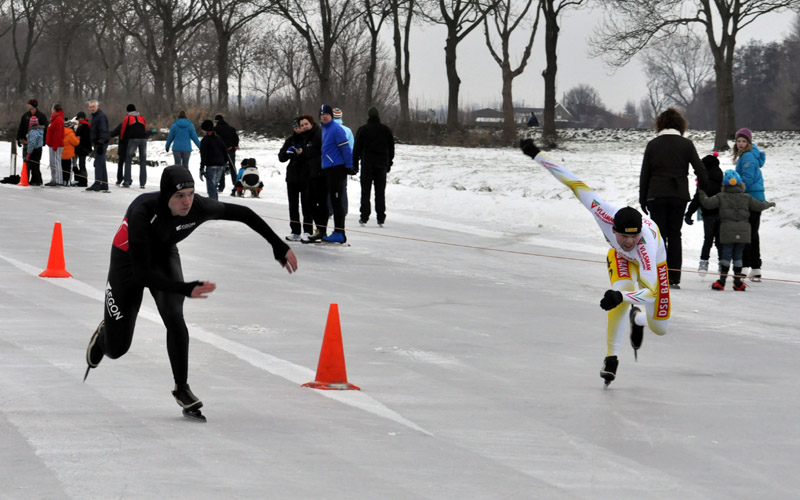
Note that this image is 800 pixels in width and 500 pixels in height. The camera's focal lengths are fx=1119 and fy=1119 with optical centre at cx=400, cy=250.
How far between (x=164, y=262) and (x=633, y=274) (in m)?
3.47

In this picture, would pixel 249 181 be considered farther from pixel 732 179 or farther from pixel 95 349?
pixel 95 349

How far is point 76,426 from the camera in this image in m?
5.96

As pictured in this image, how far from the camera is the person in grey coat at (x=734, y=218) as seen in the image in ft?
43.0

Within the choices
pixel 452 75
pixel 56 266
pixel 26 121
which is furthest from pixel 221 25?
pixel 56 266

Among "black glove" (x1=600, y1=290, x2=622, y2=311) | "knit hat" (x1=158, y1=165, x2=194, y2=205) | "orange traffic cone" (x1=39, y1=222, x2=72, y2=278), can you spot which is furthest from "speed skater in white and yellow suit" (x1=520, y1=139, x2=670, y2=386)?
"orange traffic cone" (x1=39, y1=222, x2=72, y2=278)

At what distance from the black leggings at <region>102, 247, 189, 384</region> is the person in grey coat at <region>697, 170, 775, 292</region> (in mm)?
8385

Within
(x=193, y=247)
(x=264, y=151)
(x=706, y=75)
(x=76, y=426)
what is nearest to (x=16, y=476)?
(x=76, y=426)

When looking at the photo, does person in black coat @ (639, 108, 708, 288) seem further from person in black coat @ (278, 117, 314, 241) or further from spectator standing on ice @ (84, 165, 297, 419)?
spectator standing on ice @ (84, 165, 297, 419)

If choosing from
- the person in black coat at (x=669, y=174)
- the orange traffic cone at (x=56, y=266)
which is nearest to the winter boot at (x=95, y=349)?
the orange traffic cone at (x=56, y=266)

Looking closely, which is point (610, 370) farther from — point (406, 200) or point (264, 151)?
point (264, 151)

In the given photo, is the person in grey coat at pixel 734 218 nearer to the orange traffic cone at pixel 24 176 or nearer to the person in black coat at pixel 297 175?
the person in black coat at pixel 297 175

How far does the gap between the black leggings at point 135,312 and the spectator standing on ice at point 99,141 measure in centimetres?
1810

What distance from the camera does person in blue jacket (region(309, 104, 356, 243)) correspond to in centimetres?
1614

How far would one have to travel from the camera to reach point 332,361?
739 centimetres
